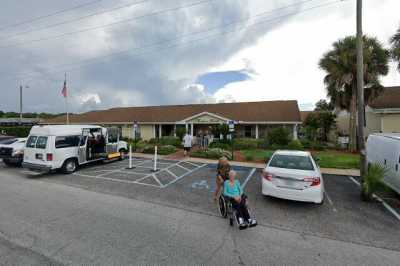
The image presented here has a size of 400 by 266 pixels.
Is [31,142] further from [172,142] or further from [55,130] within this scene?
[172,142]

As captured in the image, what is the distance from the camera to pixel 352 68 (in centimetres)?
1478

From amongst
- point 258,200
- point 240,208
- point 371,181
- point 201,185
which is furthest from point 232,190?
point 371,181

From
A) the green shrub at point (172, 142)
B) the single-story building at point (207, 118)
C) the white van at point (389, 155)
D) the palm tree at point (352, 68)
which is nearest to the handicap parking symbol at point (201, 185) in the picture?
the white van at point (389, 155)

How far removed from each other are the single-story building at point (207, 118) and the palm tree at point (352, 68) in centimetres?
424

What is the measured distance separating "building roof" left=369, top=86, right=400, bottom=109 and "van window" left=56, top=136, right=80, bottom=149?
2338 cm

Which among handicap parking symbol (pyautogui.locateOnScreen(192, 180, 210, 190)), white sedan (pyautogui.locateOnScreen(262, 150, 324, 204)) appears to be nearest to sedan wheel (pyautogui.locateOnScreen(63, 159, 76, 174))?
handicap parking symbol (pyautogui.locateOnScreen(192, 180, 210, 190))

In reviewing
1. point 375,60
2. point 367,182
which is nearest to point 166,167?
point 367,182

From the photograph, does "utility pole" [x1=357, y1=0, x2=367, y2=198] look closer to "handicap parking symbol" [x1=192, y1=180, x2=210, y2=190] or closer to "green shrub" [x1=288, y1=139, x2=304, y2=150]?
"handicap parking symbol" [x1=192, y1=180, x2=210, y2=190]

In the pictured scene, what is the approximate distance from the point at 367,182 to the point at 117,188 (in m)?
8.34

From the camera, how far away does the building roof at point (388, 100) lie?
696 inches

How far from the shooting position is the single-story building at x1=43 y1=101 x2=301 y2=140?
2030 cm

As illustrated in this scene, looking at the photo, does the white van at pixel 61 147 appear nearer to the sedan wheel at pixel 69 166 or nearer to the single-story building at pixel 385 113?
the sedan wheel at pixel 69 166

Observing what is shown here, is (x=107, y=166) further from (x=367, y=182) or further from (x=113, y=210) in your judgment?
(x=367, y=182)

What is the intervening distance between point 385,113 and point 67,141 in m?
22.8
